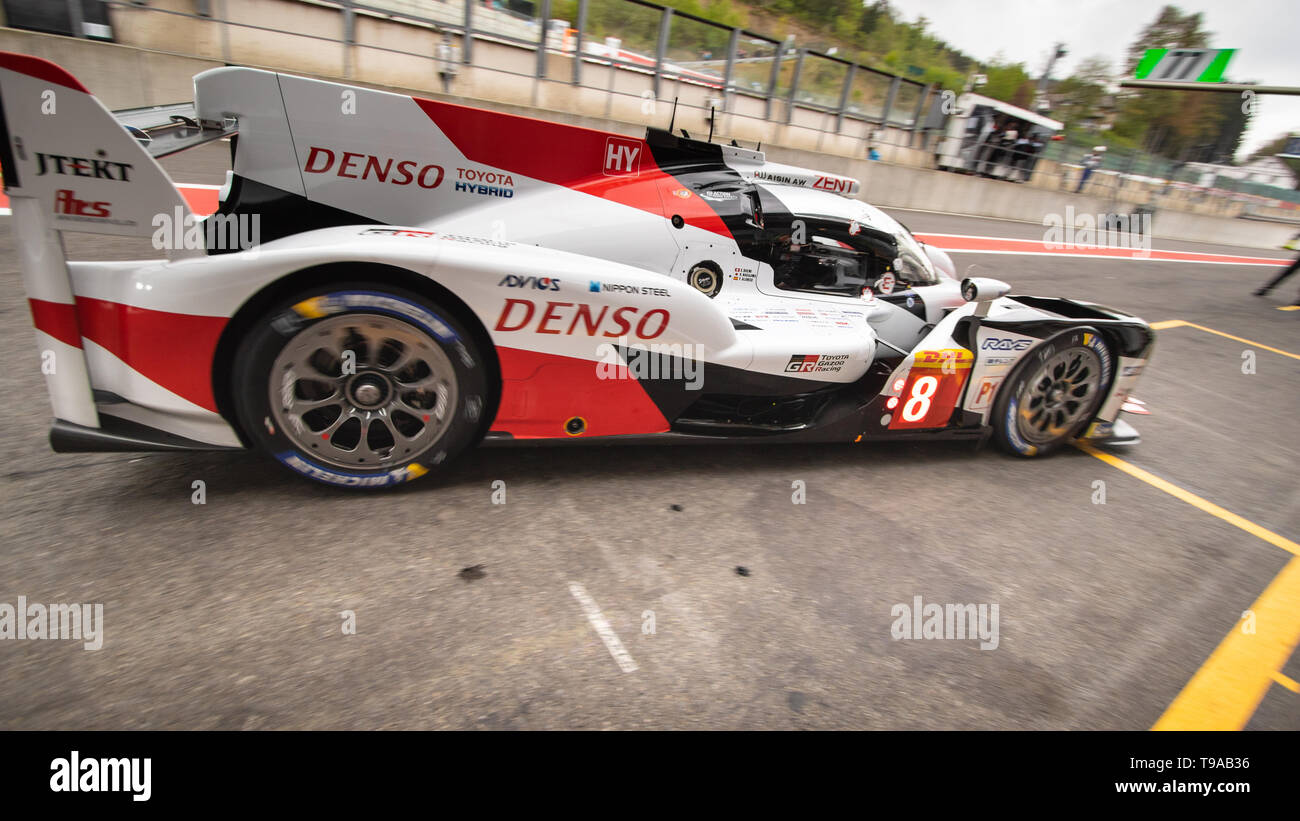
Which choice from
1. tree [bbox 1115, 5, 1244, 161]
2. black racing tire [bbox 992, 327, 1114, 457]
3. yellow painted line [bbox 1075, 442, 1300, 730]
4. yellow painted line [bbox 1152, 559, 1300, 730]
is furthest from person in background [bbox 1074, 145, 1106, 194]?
tree [bbox 1115, 5, 1244, 161]

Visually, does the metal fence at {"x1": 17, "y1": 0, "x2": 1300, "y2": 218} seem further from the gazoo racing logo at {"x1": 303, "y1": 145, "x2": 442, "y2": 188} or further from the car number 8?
the car number 8

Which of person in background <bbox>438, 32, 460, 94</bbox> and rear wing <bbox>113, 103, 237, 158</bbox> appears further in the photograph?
person in background <bbox>438, 32, 460, 94</bbox>

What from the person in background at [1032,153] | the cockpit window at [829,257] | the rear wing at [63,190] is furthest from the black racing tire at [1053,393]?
the person in background at [1032,153]

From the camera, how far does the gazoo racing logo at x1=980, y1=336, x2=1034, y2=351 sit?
333 cm

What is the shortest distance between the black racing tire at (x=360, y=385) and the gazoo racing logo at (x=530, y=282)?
0.75 feet

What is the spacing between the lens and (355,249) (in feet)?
7.13

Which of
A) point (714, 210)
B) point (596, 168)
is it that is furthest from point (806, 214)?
point (596, 168)

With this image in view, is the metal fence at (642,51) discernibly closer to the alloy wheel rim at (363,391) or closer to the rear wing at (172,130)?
the rear wing at (172,130)

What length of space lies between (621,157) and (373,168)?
3.90ft

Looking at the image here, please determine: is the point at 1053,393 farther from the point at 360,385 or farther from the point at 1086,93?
the point at 1086,93

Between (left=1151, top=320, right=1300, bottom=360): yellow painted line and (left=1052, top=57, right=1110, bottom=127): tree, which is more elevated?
(left=1052, top=57, right=1110, bottom=127): tree

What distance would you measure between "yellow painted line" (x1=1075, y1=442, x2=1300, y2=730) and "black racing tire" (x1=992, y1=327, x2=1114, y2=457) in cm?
114
